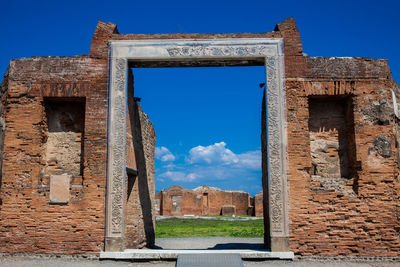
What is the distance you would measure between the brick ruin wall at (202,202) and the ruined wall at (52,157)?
71.0ft

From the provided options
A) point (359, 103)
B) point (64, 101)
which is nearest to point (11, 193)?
point (64, 101)

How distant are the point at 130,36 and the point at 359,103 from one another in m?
4.77

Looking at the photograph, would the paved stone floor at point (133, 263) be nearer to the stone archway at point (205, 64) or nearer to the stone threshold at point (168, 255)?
the stone threshold at point (168, 255)

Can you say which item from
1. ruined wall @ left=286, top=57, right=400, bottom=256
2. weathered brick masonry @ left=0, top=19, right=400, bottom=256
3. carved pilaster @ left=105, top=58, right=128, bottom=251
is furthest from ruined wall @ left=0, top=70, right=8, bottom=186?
ruined wall @ left=286, top=57, right=400, bottom=256

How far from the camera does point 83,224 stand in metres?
7.00

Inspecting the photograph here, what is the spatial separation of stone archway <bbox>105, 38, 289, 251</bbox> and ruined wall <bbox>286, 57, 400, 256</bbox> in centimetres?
20

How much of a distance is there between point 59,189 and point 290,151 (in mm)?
4459

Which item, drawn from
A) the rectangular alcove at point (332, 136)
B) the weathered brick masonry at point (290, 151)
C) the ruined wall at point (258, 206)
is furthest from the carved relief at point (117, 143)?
the ruined wall at point (258, 206)

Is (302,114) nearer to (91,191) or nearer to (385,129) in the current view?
(385,129)

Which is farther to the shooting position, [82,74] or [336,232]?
[82,74]

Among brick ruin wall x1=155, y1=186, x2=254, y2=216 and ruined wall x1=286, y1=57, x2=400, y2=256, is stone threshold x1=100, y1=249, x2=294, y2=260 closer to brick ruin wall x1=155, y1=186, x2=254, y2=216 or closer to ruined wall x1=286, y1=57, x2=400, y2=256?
ruined wall x1=286, y1=57, x2=400, y2=256

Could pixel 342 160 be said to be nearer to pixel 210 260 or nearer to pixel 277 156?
pixel 277 156

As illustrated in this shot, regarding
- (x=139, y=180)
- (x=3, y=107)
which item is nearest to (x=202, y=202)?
(x=139, y=180)

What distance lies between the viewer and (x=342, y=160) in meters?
7.59
